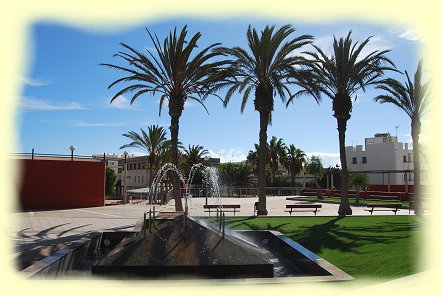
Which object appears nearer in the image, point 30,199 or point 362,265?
point 362,265

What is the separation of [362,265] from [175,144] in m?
13.4

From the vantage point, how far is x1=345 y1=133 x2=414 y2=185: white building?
61.0m

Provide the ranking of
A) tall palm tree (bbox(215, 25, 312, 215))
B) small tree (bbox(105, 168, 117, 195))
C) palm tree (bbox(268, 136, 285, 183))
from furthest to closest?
palm tree (bbox(268, 136, 285, 183)) < small tree (bbox(105, 168, 117, 195)) < tall palm tree (bbox(215, 25, 312, 215))

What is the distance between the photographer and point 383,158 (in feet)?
211

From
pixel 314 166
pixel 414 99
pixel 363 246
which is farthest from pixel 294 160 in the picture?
pixel 363 246

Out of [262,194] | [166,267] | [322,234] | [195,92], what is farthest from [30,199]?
[166,267]

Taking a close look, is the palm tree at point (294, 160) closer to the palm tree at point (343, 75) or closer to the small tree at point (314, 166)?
the small tree at point (314, 166)

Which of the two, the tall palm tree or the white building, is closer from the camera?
the tall palm tree

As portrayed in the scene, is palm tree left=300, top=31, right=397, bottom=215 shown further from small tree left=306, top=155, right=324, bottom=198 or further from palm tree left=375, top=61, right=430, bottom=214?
small tree left=306, top=155, right=324, bottom=198

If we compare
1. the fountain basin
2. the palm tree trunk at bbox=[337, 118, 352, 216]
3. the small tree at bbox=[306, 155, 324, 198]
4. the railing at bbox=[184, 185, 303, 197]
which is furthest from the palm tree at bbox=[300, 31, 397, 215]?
the small tree at bbox=[306, 155, 324, 198]

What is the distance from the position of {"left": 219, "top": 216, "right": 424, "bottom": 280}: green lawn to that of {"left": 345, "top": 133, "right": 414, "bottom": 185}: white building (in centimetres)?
4851

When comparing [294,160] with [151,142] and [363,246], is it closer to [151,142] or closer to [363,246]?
[151,142]

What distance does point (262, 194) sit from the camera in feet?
66.4

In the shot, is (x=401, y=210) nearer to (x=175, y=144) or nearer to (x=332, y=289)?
(x=175, y=144)
